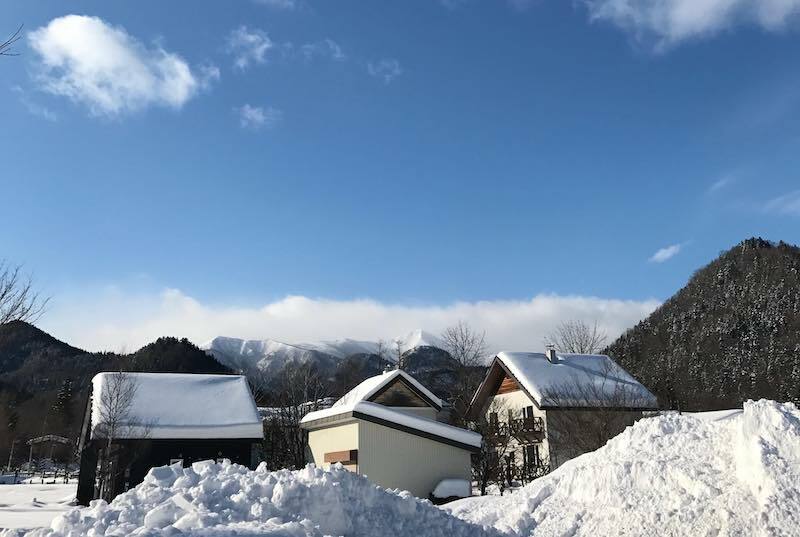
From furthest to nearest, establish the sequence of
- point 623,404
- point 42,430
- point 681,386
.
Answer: point 42,430
point 681,386
point 623,404

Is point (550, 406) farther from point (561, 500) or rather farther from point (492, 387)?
point (561, 500)

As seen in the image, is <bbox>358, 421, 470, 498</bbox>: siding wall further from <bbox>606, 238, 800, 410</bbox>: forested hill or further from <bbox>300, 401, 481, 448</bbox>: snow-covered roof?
<bbox>606, 238, 800, 410</bbox>: forested hill

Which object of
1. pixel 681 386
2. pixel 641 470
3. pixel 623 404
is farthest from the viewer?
pixel 681 386

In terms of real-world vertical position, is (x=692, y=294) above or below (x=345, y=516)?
above

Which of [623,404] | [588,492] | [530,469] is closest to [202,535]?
[588,492]

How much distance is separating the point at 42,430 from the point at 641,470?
7342 cm

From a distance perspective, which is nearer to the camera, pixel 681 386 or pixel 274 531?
pixel 274 531

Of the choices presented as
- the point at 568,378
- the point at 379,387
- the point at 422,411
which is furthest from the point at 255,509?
the point at 568,378

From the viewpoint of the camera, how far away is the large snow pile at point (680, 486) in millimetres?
9352

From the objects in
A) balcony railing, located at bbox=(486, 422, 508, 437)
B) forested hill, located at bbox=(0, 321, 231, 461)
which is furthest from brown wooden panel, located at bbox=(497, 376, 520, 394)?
forested hill, located at bbox=(0, 321, 231, 461)

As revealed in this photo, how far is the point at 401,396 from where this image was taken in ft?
94.3

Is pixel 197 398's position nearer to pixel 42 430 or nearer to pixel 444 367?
pixel 444 367

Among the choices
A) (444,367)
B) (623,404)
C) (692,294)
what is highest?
(692,294)

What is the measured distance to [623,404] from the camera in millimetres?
22516
